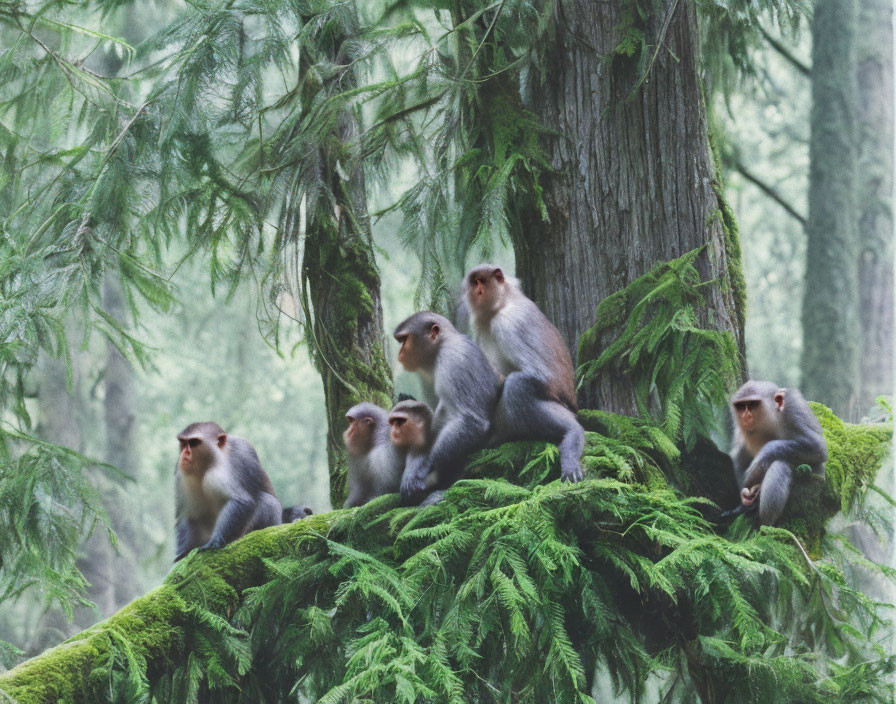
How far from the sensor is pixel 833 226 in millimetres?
13633

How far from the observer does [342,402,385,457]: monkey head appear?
485 cm

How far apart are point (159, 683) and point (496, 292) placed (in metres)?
2.41

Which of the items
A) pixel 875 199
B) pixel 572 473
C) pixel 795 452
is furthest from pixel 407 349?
pixel 875 199

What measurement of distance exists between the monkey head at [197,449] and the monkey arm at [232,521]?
28cm

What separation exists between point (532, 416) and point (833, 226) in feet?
36.2

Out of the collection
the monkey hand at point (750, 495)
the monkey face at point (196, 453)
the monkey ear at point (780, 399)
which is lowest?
the monkey hand at point (750, 495)

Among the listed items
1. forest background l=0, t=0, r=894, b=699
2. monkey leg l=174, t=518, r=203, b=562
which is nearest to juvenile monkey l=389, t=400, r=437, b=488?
forest background l=0, t=0, r=894, b=699

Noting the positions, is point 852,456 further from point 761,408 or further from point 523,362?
point 523,362

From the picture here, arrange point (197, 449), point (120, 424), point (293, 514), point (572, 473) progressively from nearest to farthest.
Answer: point (572, 473) → point (197, 449) → point (293, 514) → point (120, 424)

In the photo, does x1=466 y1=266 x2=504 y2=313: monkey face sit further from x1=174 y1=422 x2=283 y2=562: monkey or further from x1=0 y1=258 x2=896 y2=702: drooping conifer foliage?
x1=174 y1=422 x2=283 y2=562: monkey

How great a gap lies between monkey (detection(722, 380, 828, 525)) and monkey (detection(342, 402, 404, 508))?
1.70 metres

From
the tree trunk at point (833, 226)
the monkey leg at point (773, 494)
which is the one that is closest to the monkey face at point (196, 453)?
the monkey leg at point (773, 494)

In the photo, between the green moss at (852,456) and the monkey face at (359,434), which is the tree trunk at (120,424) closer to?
the monkey face at (359,434)

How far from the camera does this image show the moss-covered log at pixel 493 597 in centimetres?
327
